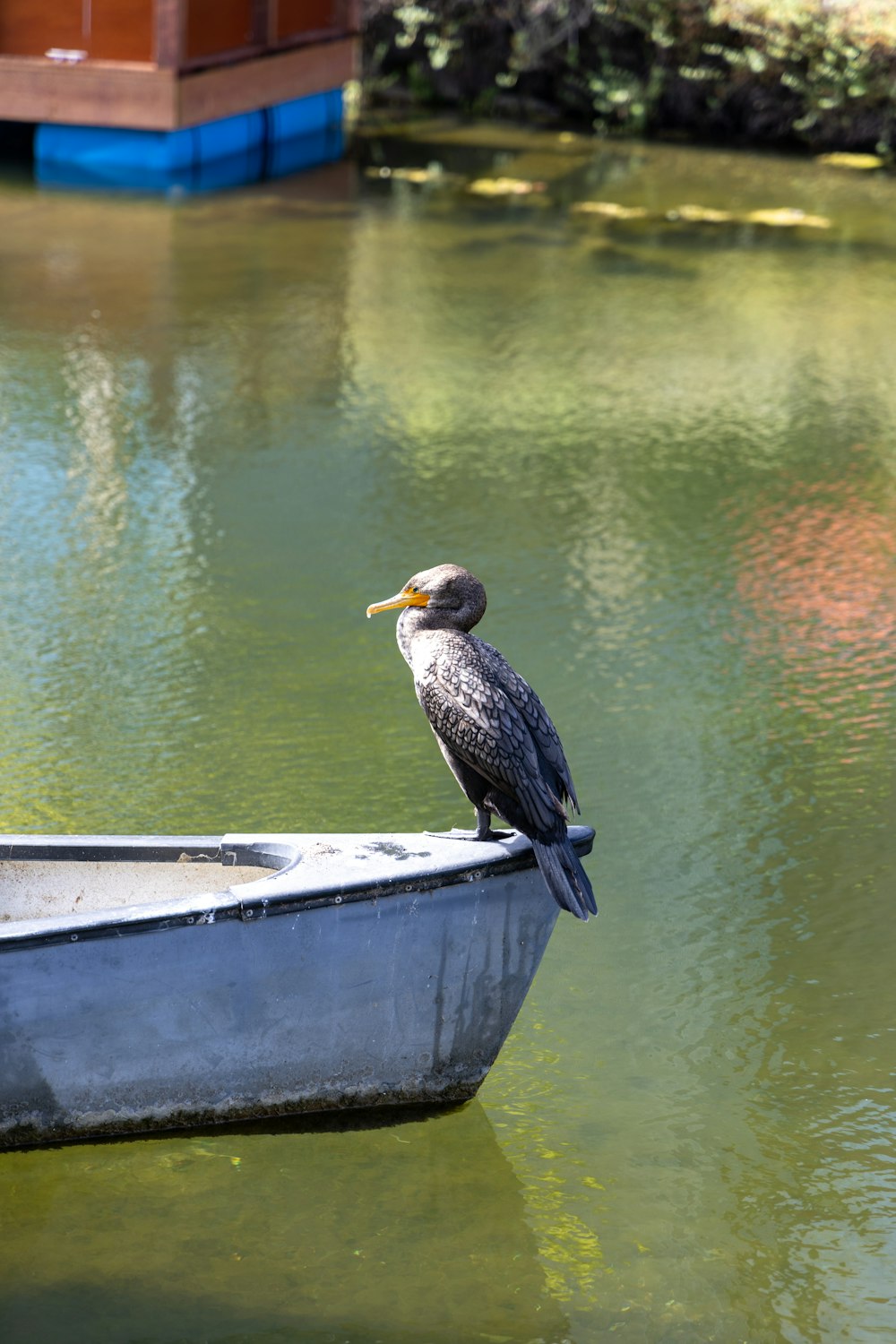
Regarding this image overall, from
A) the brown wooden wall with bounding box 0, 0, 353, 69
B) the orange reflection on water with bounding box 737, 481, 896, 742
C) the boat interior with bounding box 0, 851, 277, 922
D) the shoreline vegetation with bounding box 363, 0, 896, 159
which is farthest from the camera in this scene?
the shoreline vegetation with bounding box 363, 0, 896, 159

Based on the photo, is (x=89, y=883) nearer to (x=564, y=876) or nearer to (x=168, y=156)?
(x=564, y=876)

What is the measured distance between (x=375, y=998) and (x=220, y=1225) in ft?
1.96

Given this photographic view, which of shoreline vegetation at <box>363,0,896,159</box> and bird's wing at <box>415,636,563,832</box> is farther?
shoreline vegetation at <box>363,0,896,159</box>

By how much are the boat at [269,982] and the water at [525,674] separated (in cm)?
15

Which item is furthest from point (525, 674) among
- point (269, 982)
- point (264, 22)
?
point (264, 22)

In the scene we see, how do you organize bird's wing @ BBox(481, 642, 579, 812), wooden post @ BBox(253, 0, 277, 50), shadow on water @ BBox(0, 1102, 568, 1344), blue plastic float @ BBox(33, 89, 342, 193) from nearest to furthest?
1. shadow on water @ BBox(0, 1102, 568, 1344)
2. bird's wing @ BBox(481, 642, 579, 812)
3. blue plastic float @ BBox(33, 89, 342, 193)
4. wooden post @ BBox(253, 0, 277, 50)

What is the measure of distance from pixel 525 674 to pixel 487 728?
2.50 metres

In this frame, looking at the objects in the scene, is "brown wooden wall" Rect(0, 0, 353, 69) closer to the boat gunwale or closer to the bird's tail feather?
the boat gunwale

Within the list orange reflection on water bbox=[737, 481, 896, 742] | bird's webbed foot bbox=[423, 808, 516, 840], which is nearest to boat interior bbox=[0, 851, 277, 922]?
bird's webbed foot bbox=[423, 808, 516, 840]

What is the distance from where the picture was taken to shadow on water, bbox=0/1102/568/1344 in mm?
3457

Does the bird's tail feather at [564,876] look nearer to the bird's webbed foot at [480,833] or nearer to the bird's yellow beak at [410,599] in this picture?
the bird's webbed foot at [480,833]

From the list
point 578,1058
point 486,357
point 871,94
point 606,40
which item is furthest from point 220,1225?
point 606,40

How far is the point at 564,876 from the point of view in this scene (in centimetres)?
368

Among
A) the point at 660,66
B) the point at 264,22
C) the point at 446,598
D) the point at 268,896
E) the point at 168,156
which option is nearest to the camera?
the point at 268,896
